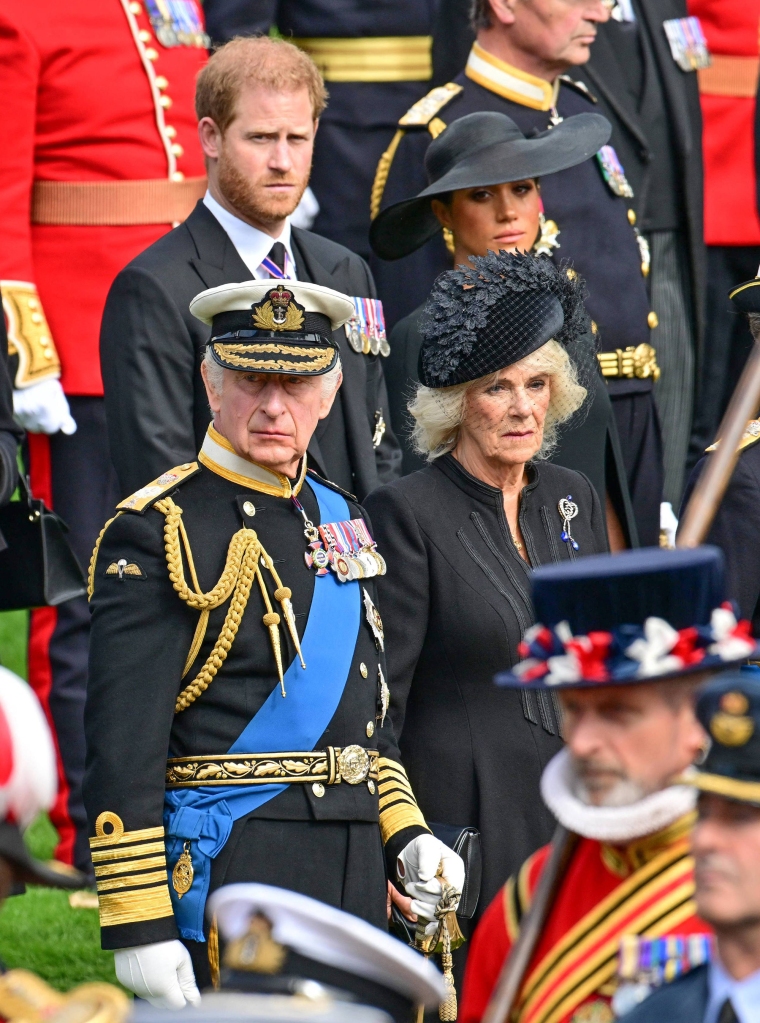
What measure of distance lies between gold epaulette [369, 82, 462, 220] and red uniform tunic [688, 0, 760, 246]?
156 centimetres

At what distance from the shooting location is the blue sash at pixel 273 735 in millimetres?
4453

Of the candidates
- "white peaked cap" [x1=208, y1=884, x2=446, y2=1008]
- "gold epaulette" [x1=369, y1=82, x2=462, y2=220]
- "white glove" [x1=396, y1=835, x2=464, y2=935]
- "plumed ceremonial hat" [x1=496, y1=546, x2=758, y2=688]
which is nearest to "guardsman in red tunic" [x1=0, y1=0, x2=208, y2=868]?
"gold epaulette" [x1=369, y1=82, x2=462, y2=220]

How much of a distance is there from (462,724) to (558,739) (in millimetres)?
236

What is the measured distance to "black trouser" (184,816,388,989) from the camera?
446cm

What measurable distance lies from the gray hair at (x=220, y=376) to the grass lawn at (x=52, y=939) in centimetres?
183

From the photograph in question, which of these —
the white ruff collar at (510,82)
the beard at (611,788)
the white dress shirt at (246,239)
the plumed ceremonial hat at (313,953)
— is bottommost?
the plumed ceremonial hat at (313,953)

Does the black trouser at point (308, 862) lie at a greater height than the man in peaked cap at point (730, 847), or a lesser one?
lesser

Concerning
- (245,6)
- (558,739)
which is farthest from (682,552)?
(245,6)

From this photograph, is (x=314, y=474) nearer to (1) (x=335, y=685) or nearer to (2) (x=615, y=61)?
(1) (x=335, y=685)

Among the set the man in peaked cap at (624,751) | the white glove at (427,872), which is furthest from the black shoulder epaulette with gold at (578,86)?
the man in peaked cap at (624,751)

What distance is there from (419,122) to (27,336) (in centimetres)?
145

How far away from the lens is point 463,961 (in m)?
4.96

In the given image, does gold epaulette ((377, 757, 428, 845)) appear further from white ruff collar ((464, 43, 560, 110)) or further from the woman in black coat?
white ruff collar ((464, 43, 560, 110))

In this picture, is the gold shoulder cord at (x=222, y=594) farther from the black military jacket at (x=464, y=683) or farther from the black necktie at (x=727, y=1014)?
the black necktie at (x=727, y=1014)
